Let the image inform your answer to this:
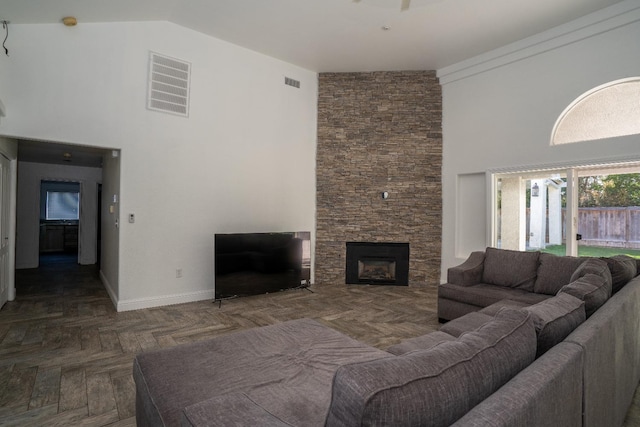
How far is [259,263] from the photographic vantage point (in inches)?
184

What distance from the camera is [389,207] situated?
228 inches

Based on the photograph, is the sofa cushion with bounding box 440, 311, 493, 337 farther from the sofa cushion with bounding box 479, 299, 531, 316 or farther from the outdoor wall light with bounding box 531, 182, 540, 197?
the outdoor wall light with bounding box 531, 182, 540, 197

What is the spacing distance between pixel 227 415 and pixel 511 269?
3.65m

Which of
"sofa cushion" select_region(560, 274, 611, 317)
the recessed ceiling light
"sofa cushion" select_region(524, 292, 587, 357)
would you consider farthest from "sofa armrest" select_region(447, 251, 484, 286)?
the recessed ceiling light

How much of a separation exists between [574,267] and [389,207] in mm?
2947

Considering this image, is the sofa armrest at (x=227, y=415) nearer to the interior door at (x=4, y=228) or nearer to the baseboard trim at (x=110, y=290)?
the baseboard trim at (x=110, y=290)

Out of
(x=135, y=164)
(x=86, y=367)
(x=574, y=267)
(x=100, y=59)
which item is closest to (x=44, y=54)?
(x=100, y=59)

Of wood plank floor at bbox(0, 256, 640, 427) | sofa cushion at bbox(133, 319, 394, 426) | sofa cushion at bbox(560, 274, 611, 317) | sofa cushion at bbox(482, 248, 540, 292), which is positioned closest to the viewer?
sofa cushion at bbox(133, 319, 394, 426)

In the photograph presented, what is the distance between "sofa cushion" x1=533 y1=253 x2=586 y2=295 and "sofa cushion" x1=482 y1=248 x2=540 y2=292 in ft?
0.28

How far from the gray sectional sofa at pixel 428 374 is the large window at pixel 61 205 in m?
10.6

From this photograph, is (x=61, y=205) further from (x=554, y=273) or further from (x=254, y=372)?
(x=554, y=273)

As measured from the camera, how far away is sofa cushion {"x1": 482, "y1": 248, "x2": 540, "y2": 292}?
3539mm

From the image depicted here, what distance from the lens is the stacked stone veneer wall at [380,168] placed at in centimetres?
574

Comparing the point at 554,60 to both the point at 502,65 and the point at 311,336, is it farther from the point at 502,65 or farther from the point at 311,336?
the point at 311,336
